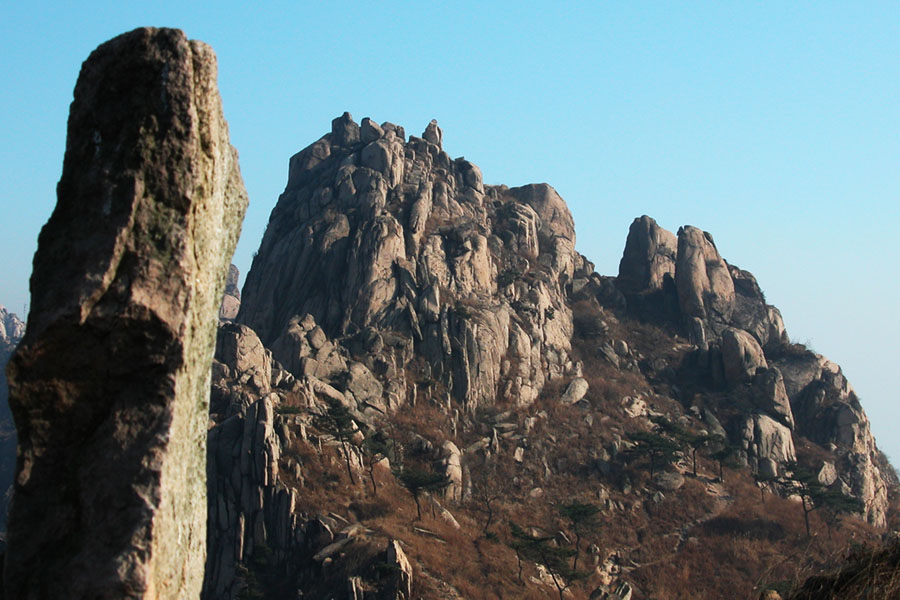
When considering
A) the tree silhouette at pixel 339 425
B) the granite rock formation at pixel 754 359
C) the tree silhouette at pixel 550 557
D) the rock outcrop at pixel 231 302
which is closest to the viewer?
the tree silhouette at pixel 550 557

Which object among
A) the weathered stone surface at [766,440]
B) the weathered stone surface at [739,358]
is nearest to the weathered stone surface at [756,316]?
the weathered stone surface at [739,358]

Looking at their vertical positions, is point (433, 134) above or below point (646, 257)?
above

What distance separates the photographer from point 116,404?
14.7 feet

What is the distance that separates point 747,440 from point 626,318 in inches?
677

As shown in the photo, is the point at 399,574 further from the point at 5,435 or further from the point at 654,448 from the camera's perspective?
the point at 5,435

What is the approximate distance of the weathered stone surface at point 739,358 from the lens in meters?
62.8

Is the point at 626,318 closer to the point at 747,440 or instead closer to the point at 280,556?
the point at 747,440

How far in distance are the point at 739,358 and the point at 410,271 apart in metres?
25.1

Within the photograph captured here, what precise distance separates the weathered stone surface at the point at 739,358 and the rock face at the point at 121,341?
6216 centimetres

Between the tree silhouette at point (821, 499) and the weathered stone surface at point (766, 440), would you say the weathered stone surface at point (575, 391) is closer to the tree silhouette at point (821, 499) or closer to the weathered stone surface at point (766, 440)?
the weathered stone surface at point (766, 440)

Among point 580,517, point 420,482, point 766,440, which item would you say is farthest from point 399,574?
point 766,440

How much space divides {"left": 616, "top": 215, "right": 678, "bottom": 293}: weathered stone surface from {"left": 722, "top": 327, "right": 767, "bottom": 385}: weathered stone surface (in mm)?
11349

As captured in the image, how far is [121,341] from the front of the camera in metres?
4.47

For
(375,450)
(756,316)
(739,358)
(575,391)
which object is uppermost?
(756,316)
